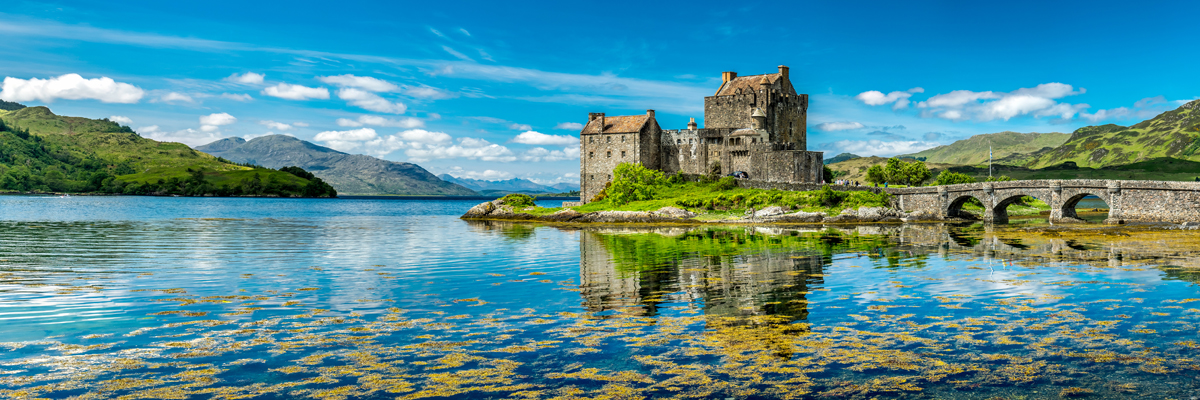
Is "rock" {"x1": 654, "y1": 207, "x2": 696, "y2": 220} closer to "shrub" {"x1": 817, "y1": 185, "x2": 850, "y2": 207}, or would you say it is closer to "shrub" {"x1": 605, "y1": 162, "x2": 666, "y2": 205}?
"shrub" {"x1": 605, "y1": 162, "x2": 666, "y2": 205}

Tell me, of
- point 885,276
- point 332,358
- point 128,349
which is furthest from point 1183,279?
point 128,349

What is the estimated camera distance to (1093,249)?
3678 centimetres

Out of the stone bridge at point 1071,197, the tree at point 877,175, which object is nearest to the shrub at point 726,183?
the stone bridge at point 1071,197

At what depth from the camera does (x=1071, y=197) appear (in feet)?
212

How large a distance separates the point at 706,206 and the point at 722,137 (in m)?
21.1

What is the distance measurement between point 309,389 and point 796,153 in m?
82.9

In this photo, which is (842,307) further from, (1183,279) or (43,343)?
(43,343)

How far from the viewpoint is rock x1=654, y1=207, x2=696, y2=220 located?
73.7 metres

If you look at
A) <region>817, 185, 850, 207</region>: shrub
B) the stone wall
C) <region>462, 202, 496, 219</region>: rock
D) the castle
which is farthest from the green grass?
the stone wall

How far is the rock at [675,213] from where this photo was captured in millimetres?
73688

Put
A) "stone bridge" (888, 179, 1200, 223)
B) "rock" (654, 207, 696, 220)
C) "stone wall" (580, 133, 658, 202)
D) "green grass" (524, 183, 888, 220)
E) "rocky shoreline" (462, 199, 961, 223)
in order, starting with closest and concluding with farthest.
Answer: "stone bridge" (888, 179, 1200, 223) < "rocky shoreline" (462, 199, 961, 223) < "rock" (654, 207, 696, 220) < "green grass" (524, 183, 888, 220) < "stone wall" (580, 133, 658, 202)

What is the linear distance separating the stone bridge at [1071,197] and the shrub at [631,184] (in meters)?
27.8

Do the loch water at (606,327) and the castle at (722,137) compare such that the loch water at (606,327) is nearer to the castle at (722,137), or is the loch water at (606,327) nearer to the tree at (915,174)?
the castle at (722,137)

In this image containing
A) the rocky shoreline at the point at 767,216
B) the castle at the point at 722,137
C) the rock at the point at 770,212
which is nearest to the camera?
the rocky shoreline at the point at 767,216
